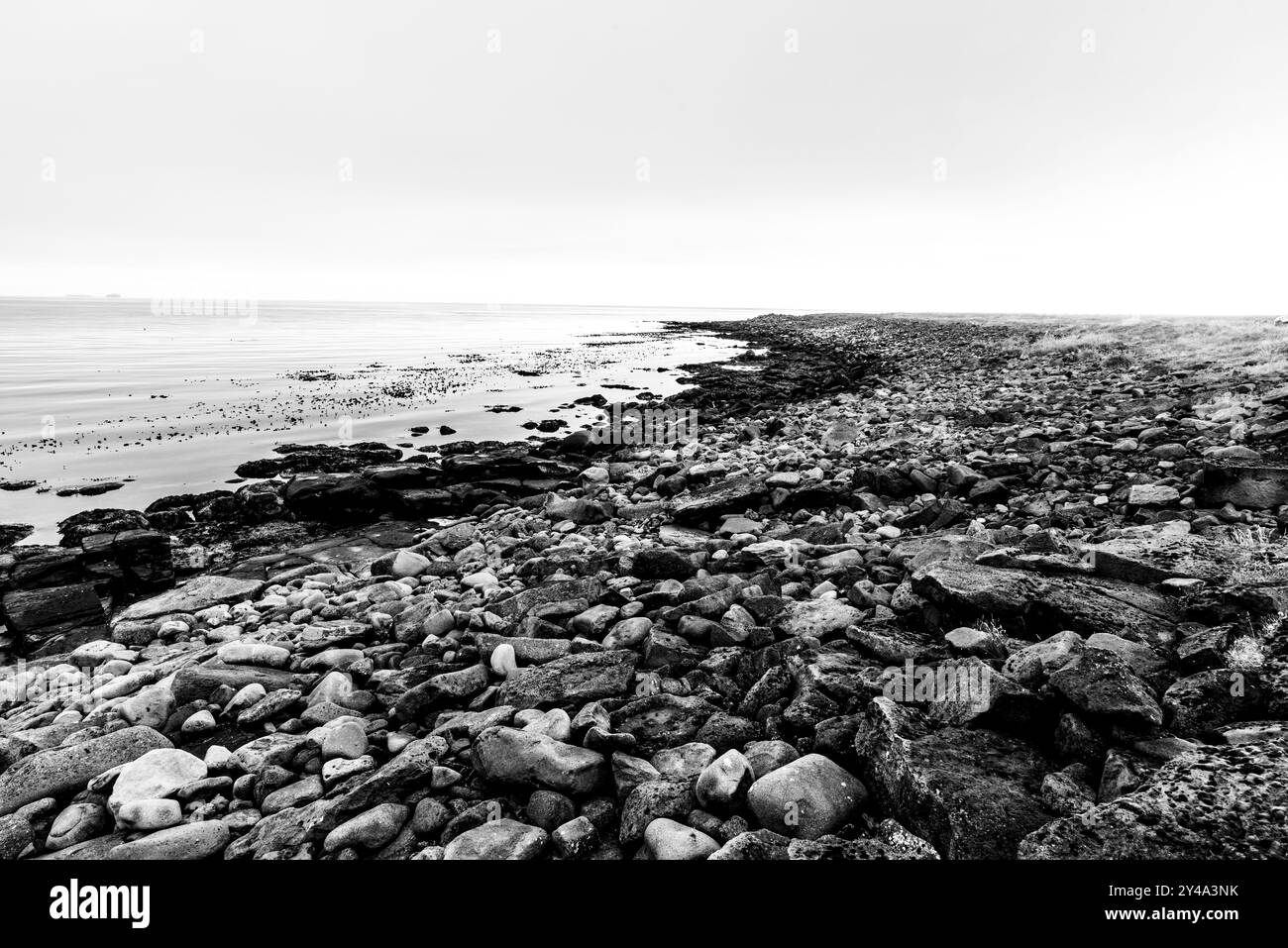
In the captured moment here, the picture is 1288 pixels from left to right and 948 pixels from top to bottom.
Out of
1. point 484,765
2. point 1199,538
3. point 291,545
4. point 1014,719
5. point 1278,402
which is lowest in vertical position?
point 291,545

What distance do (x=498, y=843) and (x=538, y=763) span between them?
511 millimetres

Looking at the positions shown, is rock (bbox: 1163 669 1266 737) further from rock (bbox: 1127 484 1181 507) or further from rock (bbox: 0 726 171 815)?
rock (bbox: 0 726 171 815)

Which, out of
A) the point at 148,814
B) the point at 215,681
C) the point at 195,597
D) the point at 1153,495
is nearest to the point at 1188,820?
the point at 148,814

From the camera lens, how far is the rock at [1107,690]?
2820 mm

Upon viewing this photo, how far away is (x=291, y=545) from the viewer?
34.4 ft

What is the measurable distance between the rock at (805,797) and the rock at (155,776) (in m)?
3.34

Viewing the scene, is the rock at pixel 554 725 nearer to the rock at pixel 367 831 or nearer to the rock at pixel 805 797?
the rock at pixel 367 831

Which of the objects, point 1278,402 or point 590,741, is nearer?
point 590,741

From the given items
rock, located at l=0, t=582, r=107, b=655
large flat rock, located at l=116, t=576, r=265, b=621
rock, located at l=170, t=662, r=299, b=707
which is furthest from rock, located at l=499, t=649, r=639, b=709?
rock, located at l=0, t=582, r=107, b=655

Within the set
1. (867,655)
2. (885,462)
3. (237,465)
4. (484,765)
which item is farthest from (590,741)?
(237,465)

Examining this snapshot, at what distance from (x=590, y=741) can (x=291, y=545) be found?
906cm

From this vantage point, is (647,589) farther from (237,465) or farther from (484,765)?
(237,465)

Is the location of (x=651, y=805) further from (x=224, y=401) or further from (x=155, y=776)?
(x=224, y=401)

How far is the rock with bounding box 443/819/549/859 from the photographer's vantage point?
278cm
